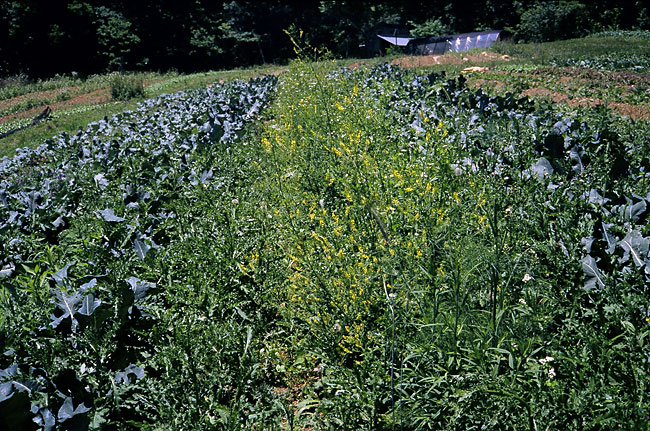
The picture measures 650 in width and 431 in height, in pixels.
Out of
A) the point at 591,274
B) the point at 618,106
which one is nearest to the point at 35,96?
the point at 618,106

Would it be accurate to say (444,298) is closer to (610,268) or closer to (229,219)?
(610,268)

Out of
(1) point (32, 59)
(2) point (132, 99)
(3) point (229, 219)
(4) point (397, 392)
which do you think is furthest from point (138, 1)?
(4) point (397, 392)

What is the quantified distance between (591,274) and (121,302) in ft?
9.13

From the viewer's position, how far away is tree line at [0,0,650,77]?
35.5m

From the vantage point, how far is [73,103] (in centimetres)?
2323

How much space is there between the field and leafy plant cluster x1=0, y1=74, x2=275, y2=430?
2 cm

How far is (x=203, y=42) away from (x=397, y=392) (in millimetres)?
42620

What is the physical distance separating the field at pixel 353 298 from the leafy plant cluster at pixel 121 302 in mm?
17

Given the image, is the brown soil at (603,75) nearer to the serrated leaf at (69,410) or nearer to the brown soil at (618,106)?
the brown soil at (618,106)

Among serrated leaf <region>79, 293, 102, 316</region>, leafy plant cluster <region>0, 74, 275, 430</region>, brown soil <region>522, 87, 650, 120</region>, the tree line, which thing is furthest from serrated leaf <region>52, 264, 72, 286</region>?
the tree line

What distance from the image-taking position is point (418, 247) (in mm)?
3299

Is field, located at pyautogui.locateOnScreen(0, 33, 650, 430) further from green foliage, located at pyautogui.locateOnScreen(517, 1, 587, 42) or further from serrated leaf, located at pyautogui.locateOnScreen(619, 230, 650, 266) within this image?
green foliage, located at pyautogui.locateOnScreen(517, 1, 587, 42)

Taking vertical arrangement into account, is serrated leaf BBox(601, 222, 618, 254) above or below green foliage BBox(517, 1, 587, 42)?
below

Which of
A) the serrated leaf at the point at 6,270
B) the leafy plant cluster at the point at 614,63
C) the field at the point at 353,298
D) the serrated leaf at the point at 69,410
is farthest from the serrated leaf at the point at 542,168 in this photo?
the leafy plant cluster at the point at 614,63
